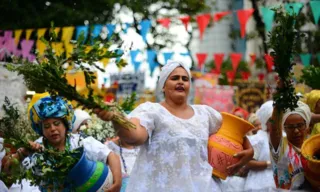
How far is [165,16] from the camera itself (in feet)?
70.4

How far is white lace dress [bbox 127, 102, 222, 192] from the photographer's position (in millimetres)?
6375

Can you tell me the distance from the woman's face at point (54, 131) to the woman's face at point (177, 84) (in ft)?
3.01

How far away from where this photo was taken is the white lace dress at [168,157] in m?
6.38

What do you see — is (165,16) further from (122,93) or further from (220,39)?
(220,39)

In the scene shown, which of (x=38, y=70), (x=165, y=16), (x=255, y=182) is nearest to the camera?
(x=38, y=70)

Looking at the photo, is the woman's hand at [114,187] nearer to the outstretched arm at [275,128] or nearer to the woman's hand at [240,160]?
the woman's hand at [240,160]

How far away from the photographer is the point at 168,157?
6402 mm

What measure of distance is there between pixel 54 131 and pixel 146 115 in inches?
32.3

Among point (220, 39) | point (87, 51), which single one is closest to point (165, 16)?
point (87, 51)

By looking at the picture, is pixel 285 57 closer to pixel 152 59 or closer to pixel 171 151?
pixel 171 151

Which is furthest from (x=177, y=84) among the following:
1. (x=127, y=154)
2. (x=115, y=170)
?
(x=127, y=154)

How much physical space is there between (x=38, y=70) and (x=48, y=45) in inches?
10.4

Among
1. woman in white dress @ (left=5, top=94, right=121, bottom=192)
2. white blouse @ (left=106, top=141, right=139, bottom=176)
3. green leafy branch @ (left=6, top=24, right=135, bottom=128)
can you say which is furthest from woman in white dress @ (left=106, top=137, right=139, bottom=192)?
green leafy branch @ (left=6, top=24, right=135, bottom=128)

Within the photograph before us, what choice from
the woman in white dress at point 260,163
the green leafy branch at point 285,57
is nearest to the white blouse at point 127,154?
the woman in white dress at point 260,163
